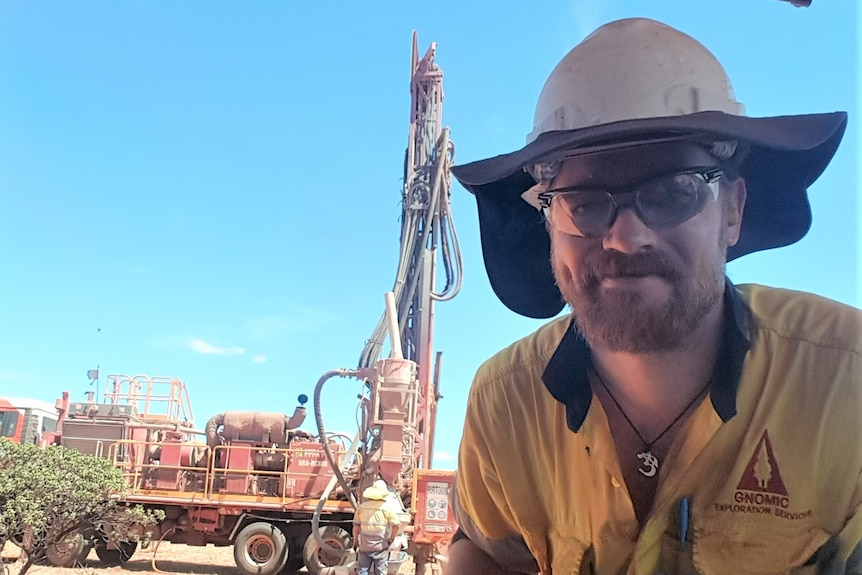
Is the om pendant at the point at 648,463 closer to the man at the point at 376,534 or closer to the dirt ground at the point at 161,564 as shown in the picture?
the man at the point at 376,534

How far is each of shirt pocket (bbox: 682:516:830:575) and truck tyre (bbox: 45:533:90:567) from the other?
1127cm

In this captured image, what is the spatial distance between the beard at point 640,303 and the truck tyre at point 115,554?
1213cm

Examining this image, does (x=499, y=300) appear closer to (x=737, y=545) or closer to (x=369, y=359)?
(x=737, y=545)

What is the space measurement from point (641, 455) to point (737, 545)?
0.25 meters

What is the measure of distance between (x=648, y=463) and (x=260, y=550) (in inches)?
436

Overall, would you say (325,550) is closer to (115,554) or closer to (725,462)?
(115,554)

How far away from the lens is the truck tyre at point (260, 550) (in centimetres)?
1125

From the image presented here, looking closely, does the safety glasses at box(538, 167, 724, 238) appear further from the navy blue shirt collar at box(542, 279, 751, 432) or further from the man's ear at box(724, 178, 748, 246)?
the navy blue shirt collar at box(542, 279, 751, 432)

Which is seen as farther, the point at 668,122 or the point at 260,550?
the point at 260,550

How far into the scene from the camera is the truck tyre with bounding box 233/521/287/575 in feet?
36.9

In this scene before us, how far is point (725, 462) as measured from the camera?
1320 mm

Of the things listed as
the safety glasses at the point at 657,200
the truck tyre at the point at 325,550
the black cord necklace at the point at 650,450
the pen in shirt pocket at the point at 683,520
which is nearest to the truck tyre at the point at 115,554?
the truck tyre at the point at 325,550

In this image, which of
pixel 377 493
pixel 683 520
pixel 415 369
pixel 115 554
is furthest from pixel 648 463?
pixel 115 554

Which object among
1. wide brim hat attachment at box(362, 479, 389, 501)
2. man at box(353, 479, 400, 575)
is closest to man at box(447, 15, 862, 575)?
man at box(353, 479, 400, 575)
